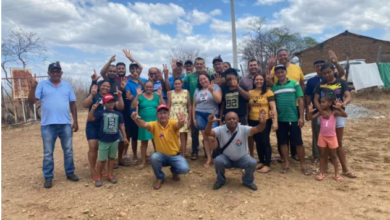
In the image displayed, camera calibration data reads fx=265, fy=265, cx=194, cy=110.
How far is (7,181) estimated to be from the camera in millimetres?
4926

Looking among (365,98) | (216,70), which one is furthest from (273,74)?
(365,98)

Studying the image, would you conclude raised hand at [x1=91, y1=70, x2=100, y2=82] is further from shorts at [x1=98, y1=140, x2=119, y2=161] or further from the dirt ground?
the dirt ground

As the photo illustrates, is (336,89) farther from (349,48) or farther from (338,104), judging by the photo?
(349,48)

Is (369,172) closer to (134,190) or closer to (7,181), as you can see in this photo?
(134,190)

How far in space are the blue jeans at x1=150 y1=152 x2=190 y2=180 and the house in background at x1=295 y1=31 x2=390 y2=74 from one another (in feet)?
81.0

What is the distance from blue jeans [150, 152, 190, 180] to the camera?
4.17 metres

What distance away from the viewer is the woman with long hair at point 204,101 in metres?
4.78

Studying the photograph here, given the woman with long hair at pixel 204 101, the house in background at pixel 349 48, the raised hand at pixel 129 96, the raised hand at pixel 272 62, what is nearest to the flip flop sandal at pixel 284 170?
the woman with long hair at pixel 204 101

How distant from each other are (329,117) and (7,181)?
5.81 metres

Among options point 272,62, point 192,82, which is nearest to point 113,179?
point 192,82

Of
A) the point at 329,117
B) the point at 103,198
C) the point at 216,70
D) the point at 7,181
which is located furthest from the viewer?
the point at 216,70

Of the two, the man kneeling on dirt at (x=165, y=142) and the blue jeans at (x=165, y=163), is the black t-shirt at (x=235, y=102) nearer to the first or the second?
the man kneeling on dirt at (x=165, y=142)

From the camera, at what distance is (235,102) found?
4.62 m

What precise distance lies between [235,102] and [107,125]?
2.19 m
